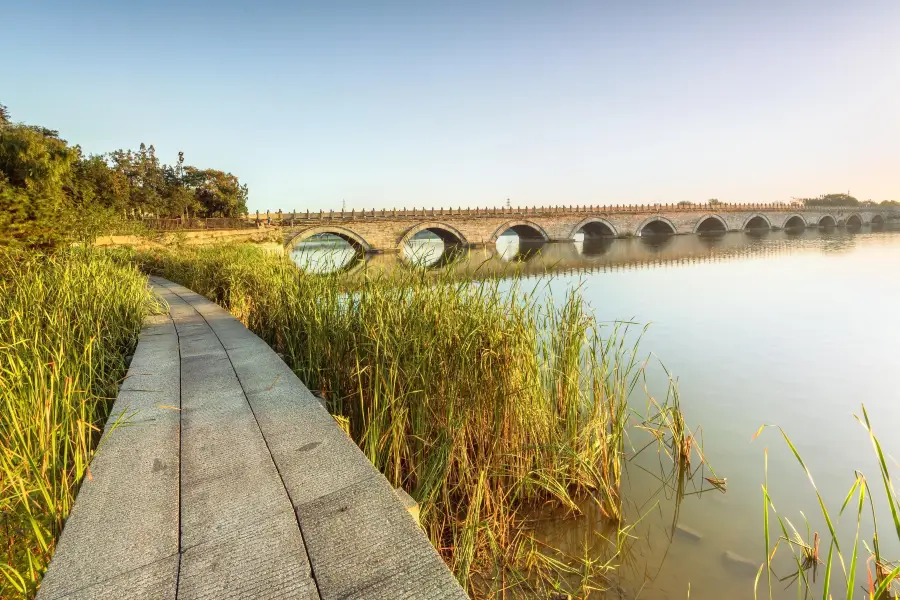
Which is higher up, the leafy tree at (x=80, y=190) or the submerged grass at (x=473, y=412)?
the leafy tree at (x=80, y=190)

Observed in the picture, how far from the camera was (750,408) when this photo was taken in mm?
5617

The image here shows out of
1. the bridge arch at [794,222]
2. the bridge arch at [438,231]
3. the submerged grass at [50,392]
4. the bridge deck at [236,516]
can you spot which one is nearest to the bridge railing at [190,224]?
the bridge arch at [438,231]

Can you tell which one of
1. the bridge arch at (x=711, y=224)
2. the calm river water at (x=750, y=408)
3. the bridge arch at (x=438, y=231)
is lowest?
the calm river water at (x=750, y=408)

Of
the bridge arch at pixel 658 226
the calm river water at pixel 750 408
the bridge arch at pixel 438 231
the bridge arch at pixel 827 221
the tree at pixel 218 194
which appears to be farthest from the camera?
the bridge arch at pixel 827 221

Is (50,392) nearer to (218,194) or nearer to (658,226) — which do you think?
(218,194)

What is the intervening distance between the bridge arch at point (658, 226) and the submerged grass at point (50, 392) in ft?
170

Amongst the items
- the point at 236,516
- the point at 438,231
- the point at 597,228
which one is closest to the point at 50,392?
the point at 236,516

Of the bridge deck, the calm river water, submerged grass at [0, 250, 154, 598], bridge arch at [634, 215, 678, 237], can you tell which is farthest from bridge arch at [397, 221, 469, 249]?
the bridge deck

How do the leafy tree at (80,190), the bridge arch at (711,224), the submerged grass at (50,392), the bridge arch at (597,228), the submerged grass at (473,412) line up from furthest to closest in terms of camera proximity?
the bridge arch at (711,224) < the bridge arch at (597,228) < the leafy tree at (80,190) < the submerged grass at (473,412) < the submerged grass at (50,392)

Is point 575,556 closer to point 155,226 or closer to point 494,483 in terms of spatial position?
point 494,483

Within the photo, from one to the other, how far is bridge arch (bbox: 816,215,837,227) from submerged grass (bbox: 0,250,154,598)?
78420 millimetres

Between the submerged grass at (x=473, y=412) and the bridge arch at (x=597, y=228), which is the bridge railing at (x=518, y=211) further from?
the submerged grass at (x=473, y=412)

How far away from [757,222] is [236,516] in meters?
73.6

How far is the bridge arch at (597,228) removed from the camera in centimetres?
4662
